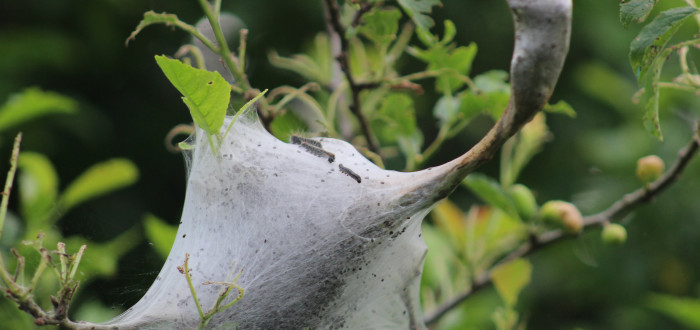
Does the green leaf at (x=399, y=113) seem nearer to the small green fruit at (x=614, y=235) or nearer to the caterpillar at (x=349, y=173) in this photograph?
the caterpillar at (x=349, y=173)

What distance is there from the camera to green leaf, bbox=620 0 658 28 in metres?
1.30

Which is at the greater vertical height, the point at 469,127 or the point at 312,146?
the point at 312,146

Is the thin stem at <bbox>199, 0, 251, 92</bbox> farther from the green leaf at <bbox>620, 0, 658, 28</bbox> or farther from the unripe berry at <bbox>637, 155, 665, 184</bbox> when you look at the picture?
the unripe berry at <bbox>637, 155, 665, 184</bbox>

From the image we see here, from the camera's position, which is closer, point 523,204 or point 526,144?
point 523,204

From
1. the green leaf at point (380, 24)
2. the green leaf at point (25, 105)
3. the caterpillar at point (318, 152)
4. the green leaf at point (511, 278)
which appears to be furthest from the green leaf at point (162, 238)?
the green leaf at point (511, 278)

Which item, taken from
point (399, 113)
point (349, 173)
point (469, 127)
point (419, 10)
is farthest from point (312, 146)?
point (469, 127)

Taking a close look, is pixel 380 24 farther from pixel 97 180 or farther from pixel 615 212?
pixel 97 180

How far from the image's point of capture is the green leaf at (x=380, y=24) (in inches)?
73.1

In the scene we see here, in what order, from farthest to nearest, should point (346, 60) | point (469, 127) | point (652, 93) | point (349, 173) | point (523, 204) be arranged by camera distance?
point (469, 127) → point (523, 204) → point (346, 60) → point (349, 173) → point (652, 93)

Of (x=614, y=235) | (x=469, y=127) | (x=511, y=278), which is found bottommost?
(x=469, y=127)

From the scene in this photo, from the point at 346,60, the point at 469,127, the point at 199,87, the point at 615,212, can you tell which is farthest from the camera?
the point at 469,127

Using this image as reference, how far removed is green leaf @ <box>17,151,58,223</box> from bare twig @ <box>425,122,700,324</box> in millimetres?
1518

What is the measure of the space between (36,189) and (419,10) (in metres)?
1.74

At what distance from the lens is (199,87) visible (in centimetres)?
127
